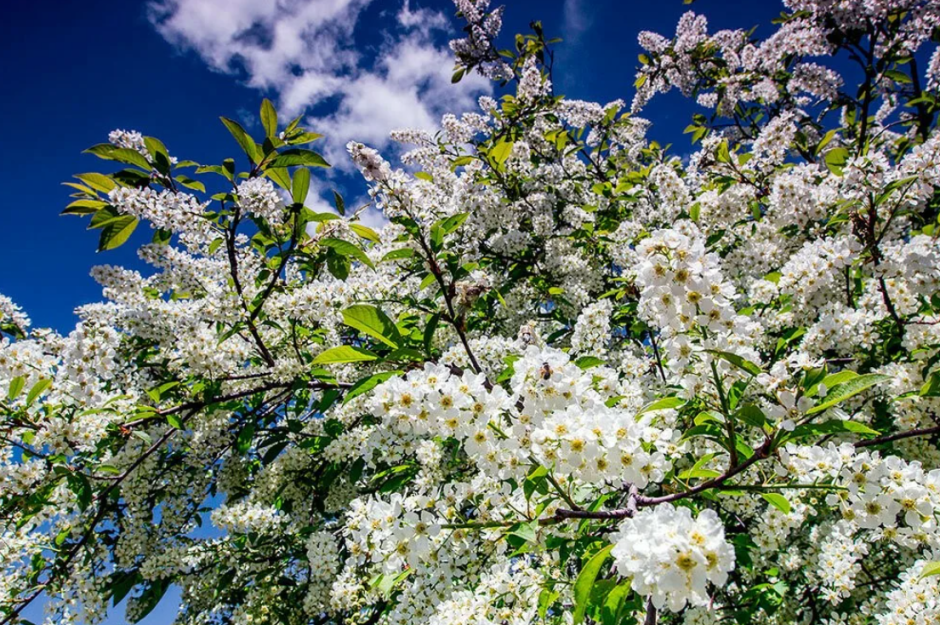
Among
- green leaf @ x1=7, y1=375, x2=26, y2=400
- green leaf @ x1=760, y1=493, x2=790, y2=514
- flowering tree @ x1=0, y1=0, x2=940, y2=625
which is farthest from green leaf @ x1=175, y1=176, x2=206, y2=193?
green leaf @ x1=760, y1=493, x2=790, y2=514

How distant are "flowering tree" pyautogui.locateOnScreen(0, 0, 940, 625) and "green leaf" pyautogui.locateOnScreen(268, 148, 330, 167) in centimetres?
1

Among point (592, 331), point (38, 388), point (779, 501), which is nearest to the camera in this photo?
point (779, 501)

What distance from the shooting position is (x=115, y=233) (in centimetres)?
341

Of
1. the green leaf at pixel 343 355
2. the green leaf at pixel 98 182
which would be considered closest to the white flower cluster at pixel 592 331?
the green leaf at pixel 343 355

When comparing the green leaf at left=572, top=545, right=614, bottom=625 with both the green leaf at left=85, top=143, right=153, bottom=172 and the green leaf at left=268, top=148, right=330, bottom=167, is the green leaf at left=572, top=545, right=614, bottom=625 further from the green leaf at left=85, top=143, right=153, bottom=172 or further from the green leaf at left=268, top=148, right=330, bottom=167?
the green leaf at left=85, top=143, right=153, bottom=172

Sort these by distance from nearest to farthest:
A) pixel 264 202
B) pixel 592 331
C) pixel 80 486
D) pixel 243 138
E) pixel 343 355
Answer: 1. pixel 343 355
2. pixel 243 138
3. pixel 80 486
4. pixel 264 202
5. pixel 592 331

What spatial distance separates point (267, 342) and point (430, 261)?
3325 mm

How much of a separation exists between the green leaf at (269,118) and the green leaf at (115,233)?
1127 mm

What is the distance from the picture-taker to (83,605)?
4.92 meters

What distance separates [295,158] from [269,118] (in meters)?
0.28

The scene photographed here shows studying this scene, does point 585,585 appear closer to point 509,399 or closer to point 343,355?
point 509,399

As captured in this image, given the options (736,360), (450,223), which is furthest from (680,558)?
(450,223)

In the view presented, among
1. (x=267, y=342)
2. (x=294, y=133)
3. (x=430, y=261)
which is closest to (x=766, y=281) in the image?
(x=430, y=261)

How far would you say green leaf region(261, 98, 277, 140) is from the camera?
3.26 m
